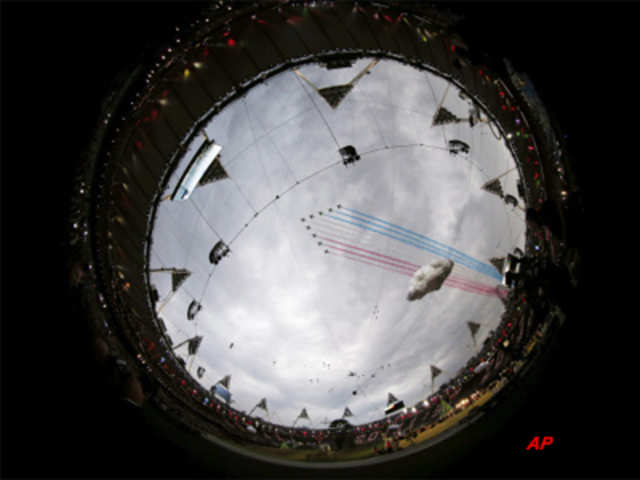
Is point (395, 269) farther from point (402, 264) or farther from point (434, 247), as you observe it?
point (434, 247)

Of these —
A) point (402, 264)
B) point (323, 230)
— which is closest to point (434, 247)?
point (402, 264)

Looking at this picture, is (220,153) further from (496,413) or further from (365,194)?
(496,413)

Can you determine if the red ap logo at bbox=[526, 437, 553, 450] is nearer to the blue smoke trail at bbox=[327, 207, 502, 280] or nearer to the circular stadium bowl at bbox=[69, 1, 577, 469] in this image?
the circular stadium bowl at bbox=[69, 1, 577, 469]

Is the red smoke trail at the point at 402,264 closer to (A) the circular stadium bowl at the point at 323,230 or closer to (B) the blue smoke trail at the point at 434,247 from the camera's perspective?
(A) the circular stadium bowl at the point at 323,230

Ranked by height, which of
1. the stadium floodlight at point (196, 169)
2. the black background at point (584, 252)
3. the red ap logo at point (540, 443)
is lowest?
the red ap logo at point (540, 443)

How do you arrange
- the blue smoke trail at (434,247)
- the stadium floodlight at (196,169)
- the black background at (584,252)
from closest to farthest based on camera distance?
the black background at (584,252), the stadium floodlight at (196,169), the blue smoke trail at (434,247)

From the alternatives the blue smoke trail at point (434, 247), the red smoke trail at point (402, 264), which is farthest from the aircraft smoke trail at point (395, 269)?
the blue smoke trail at point (434, 247)

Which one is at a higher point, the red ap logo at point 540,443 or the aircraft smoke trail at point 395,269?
the aircraft smoke trail at point 395,269
